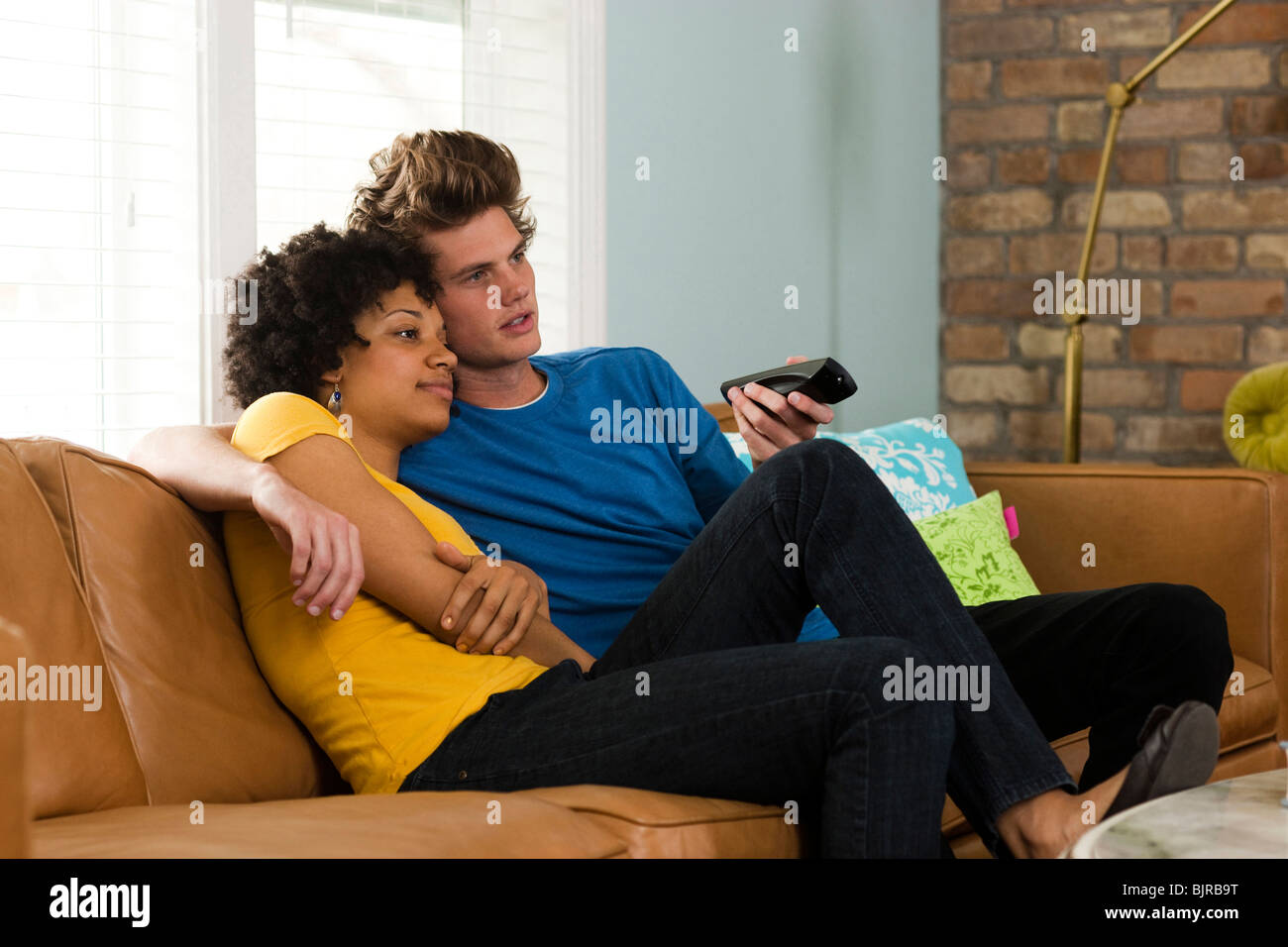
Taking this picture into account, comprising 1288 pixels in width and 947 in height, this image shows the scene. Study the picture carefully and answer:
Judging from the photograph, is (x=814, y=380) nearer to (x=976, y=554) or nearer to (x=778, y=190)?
(x=976, y=554)

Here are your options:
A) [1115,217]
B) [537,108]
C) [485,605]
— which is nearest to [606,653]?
[485,605]

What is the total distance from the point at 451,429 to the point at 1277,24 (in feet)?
7.58

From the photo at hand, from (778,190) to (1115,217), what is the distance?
2.80 feet

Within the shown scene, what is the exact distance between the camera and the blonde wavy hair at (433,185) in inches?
60.5

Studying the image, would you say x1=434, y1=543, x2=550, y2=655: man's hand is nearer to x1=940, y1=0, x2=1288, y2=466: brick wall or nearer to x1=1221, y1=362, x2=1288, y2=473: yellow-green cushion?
x1=1221, y1=362, x2=1288, y2=473: yellow-green cushion

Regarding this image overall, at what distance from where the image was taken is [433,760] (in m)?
1.17

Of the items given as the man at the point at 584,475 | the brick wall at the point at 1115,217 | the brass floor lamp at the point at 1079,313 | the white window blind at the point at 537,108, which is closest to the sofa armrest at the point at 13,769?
the man at the point at 584,475

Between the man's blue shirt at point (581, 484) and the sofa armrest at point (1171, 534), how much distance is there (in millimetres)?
709

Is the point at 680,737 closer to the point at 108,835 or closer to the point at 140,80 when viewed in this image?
the point at 108,835

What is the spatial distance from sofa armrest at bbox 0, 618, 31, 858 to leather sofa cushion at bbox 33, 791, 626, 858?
0.19 m

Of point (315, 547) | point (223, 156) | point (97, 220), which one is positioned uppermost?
point (223, 156)

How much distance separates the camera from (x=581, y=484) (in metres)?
1.54

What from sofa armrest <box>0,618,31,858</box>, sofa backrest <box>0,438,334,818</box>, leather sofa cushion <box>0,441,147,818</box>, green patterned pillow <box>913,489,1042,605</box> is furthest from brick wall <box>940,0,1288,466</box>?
sofa armrest <box>0,618,31,858</box>

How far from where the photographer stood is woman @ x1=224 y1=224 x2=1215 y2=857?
1.09 m
